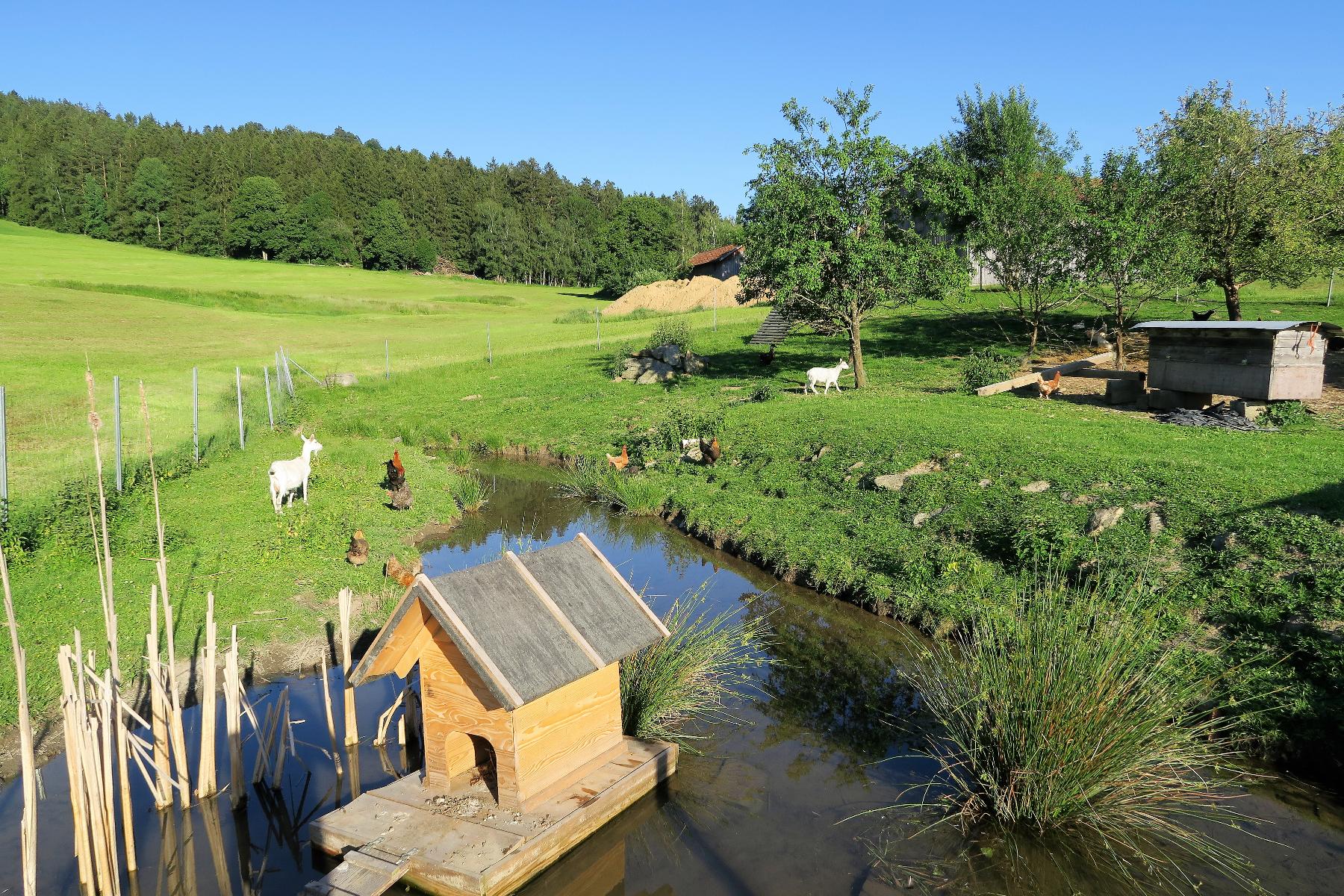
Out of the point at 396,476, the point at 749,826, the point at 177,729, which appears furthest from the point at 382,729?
the point at 396,476

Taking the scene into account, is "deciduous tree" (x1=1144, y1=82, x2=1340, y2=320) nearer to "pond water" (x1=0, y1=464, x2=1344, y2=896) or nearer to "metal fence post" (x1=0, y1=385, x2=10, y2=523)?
"pond water" (x1=0, y1=464, x2=1344, y2=896)

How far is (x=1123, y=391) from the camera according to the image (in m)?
20.5

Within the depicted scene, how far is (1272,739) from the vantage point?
8469 millimetres

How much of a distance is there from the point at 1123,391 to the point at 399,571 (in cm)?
1740

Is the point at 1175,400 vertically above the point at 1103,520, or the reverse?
the point at 1175,400

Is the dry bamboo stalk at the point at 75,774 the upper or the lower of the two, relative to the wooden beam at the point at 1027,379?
lower

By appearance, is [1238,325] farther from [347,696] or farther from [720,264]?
[720,264]

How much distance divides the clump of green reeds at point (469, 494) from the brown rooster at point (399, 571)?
16.8 feet

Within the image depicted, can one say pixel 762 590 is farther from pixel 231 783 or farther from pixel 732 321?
pixel 732 321

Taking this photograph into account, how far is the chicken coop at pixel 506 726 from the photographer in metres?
6.55

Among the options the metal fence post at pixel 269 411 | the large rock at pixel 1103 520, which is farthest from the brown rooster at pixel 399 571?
the metal fence post at pixel 269 411

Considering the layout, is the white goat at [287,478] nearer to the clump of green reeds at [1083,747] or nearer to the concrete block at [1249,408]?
the clump of green reeds at [1083,747]

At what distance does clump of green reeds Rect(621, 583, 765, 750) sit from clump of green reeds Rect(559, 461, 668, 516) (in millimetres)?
8098

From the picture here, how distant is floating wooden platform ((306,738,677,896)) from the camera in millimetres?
6332
